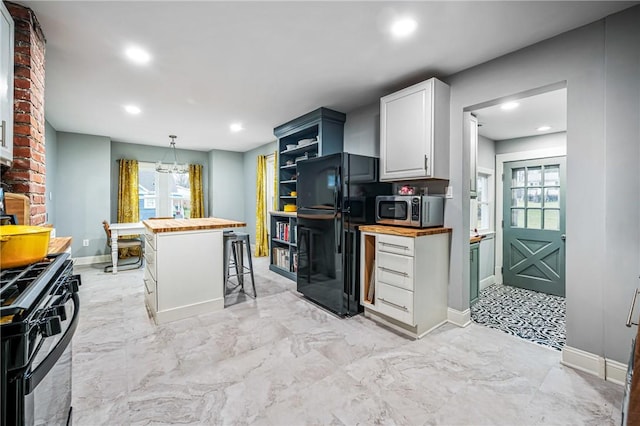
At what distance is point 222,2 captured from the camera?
179 cm

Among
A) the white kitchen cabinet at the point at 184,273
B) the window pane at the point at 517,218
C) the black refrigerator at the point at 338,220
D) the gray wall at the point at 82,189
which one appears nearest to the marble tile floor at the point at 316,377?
the white kitchen cabinet at the point at 184,273

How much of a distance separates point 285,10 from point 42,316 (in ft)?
6.59

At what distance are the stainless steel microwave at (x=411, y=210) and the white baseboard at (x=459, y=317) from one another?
853mm

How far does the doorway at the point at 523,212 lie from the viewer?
3324mm

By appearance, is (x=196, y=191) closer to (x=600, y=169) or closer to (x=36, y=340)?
(x=36, y=340)

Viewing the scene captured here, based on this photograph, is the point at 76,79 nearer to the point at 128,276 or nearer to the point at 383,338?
the point at 128,276

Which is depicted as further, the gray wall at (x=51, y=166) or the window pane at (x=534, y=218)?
the gray wall at (x=51, y=166)

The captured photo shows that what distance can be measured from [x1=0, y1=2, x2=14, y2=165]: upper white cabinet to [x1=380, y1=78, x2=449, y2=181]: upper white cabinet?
281 cm

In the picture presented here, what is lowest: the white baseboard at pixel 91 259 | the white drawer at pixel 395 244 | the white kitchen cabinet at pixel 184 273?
the white baseboard at pixel 91 259

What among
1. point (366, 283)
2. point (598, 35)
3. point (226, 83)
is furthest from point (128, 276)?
point (598, 35)

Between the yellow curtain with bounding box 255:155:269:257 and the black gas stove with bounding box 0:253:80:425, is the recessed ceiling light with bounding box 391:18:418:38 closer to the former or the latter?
the black gas stove with bounding box 0:253:80:425

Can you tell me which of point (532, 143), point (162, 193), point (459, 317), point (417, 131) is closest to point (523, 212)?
point (532, 143)

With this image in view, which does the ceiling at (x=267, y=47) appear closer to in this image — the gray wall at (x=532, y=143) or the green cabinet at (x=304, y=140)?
the green cabinet at (x=304, y=140)

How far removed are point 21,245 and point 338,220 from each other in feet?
7.40
